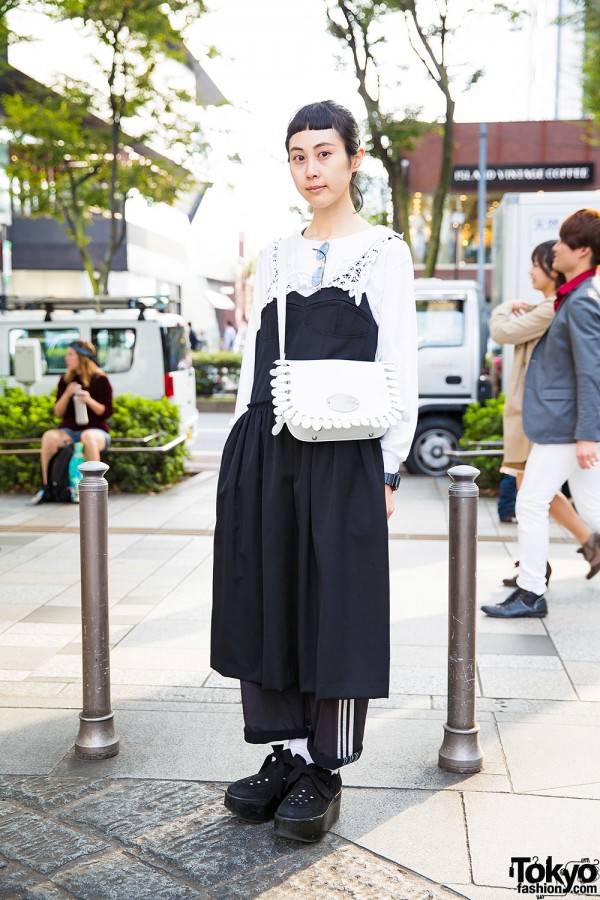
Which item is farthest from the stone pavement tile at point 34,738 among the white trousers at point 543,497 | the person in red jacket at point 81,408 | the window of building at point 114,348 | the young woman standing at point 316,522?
the window of building at point 114,348

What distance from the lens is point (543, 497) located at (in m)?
4.95

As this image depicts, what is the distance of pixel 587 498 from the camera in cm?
503

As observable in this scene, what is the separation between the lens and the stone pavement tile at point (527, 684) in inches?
157

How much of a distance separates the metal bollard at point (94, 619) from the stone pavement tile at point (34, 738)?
12cm

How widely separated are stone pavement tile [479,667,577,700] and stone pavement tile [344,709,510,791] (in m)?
0.39

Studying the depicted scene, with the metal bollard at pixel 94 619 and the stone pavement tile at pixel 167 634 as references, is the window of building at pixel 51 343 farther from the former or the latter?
the metal bollard at pixel 94 619

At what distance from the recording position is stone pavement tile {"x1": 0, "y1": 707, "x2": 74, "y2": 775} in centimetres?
329

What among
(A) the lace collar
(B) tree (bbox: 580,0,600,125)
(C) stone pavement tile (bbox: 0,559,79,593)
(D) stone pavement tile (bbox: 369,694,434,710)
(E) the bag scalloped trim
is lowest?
(D) stone pavement tile (bbox: 369,694,434,710)

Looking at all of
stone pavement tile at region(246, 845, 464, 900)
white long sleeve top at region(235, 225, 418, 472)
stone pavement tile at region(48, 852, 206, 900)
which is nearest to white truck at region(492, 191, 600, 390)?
white long sleeve top at region(235, 225, 418, 472)

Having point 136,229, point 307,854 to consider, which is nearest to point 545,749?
point 307,854

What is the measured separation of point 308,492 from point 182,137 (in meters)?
16.0

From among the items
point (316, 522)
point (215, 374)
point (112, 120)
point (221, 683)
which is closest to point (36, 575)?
point (221, 683)

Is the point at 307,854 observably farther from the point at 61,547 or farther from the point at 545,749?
the point at 61,547

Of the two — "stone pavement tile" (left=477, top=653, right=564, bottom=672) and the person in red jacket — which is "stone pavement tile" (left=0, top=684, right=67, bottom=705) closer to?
"stone pavement tile" (left=477, top=653, right=564, bottom=672)
